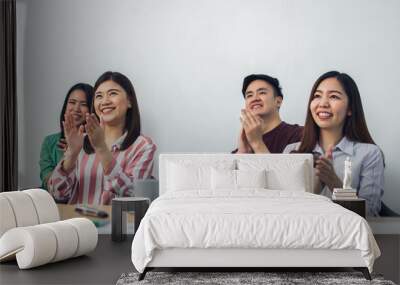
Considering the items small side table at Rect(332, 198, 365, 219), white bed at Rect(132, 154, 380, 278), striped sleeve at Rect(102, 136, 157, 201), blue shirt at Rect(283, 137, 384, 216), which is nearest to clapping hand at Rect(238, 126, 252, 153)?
blue shirt at Rect(283, 137, 384, 216)

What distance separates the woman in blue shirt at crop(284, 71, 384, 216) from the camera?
301 inches

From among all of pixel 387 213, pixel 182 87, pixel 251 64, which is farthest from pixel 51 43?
pixel 387 213

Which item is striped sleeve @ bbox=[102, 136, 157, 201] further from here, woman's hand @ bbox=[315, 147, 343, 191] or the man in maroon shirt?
woman's hand @ bbox=[315, 147, 343, 191]

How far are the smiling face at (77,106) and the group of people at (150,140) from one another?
12mm

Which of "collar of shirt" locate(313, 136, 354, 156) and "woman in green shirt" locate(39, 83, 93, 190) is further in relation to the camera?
"woman in green shirt" locate(39, 83, 93, 190)

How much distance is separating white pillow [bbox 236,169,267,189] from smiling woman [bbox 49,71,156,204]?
1.45 meters

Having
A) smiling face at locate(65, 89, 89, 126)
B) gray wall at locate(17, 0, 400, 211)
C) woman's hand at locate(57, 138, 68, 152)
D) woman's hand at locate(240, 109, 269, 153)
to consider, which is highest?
gray wall at locate(17, 0, 400, 211)

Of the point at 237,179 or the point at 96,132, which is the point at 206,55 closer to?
the point at 96,132

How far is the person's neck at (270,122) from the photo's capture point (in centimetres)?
769

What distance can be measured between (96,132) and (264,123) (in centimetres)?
207

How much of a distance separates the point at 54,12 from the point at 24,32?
0.45 m

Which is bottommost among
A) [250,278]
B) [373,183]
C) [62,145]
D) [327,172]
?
[250,278]

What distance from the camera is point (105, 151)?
25.6ft

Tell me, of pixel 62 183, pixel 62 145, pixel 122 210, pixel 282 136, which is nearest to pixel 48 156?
pixel 62 145
